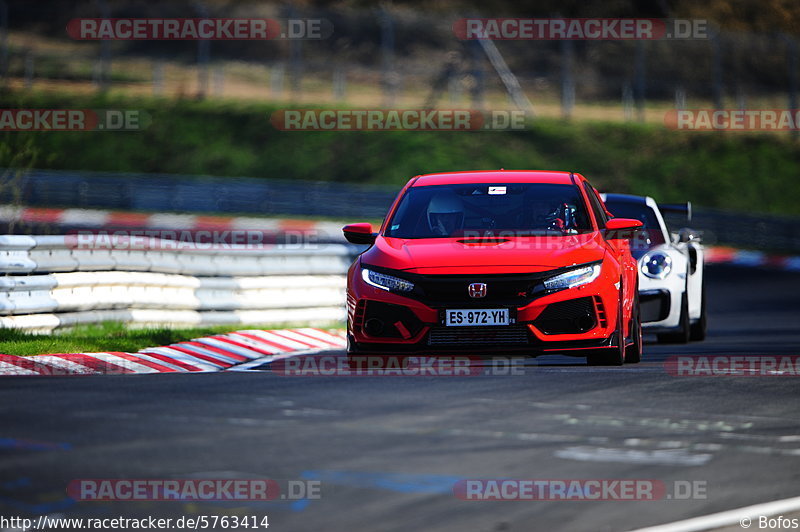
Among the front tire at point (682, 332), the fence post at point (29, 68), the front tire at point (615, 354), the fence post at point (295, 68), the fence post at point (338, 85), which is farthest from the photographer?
the fence post at point (338, 85)

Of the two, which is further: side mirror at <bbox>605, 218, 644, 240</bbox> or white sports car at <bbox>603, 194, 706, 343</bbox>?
white sports car at <bbox>603, 194, 706, 343</bbox>

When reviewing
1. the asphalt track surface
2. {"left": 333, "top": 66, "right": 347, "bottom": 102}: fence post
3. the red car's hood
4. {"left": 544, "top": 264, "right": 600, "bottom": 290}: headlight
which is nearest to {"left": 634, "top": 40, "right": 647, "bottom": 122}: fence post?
{"left": 333, "top": 66, "right": 347, "bottom": 102}: fence post

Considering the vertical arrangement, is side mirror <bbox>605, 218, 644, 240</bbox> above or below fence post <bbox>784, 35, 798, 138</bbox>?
below

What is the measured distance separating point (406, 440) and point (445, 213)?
4065 millimetres

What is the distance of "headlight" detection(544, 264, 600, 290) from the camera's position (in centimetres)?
1027

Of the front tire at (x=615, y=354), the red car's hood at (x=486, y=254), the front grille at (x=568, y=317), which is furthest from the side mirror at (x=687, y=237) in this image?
the front grille at (x=568, y=317)

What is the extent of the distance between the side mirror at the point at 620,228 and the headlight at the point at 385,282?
1790mm

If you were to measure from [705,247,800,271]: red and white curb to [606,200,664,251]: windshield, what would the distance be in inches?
631

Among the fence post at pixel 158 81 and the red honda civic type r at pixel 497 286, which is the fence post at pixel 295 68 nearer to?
the fence post at pixel 158 81

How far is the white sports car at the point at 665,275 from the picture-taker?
14.2 metres

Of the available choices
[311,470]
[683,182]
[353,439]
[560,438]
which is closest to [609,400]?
[560,438]

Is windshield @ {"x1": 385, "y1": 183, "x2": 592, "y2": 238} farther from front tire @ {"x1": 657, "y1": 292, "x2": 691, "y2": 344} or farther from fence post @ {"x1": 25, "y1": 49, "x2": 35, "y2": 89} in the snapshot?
fence post @ {"x1": 25, "y1": 49, "x2": 35, "y2": 89}

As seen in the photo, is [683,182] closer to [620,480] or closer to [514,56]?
[514,56]

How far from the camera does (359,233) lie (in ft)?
37.0
